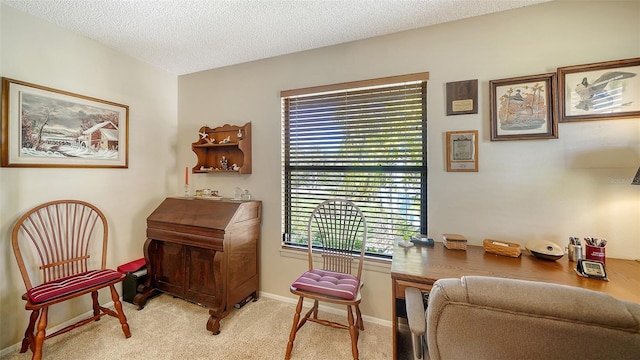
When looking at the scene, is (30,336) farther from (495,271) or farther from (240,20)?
(495,271)

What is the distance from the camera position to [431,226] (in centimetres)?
189

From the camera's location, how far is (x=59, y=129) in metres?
1.93

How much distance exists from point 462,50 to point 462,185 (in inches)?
41.9

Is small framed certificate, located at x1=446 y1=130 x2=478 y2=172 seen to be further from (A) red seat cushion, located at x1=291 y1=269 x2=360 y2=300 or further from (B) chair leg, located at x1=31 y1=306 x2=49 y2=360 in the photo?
(B) chair leg, located at x1=31 y1=306 x2=49 y2=360

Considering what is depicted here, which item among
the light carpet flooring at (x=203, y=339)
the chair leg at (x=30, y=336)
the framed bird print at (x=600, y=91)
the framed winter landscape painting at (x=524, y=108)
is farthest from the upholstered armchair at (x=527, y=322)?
the chair leg at (x=30, y=336)

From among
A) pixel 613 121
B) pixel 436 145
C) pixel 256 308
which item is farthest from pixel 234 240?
pixel 613 121

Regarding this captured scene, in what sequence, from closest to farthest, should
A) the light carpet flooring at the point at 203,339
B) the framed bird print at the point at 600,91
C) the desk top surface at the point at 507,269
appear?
1. the desk top surface at the point at 507,269
2. the framed bird print at the point at 600,91
3. the light carpet flooring at the point at 203,339

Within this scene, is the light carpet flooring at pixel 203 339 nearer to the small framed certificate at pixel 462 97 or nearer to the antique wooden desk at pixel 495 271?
the antique wooden desk at pixel 495 271

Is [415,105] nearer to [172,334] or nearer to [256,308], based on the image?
[256,308]

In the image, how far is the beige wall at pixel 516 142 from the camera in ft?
4.86

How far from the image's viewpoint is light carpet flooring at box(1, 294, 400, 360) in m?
1.65

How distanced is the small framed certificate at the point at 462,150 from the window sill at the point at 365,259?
963mm

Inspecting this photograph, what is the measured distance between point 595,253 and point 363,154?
5.10ft

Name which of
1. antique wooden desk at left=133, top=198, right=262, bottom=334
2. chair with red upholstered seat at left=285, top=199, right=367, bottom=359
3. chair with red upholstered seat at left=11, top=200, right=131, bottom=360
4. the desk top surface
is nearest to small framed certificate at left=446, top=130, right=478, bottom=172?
the desk top surface
